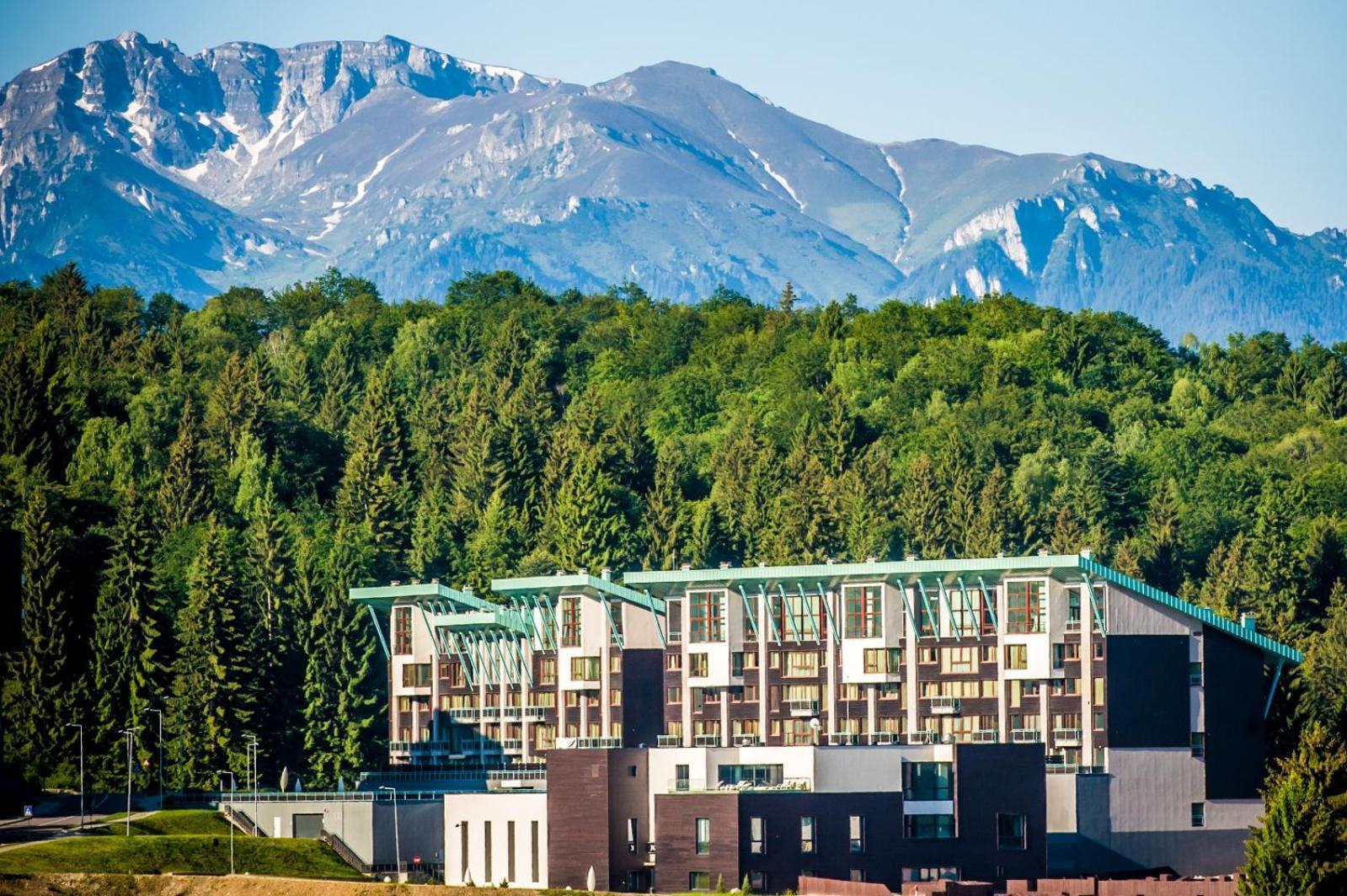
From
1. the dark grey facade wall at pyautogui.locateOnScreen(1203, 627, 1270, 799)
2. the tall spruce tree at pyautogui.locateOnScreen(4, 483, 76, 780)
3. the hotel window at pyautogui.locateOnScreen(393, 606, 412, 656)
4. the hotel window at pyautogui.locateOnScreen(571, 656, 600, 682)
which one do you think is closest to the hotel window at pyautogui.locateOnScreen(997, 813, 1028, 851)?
the dark grey facade wall at pyautogui.locateOnScreen(1203, 627, 1270, 799)

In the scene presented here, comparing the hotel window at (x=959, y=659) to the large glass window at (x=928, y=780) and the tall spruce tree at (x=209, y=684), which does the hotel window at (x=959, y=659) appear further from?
the tall spruce tree at (x=209, y=684)

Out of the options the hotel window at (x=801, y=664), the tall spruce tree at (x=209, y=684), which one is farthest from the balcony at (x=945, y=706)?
the tall spruce tree at (x=209, y=684)

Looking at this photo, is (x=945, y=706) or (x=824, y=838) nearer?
(x=824, y=838)

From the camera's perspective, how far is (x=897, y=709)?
151 meters

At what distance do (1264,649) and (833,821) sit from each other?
1352 inches

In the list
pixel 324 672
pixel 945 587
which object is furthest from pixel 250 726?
pixel 945 587

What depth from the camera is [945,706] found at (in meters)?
149

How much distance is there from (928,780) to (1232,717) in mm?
24289

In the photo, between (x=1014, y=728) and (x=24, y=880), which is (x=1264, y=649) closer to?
(x=1014, y=728)

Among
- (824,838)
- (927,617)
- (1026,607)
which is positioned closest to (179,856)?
(824,838)

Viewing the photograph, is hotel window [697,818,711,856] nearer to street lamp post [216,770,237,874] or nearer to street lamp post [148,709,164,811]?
street lamp post [216,770,237,874]

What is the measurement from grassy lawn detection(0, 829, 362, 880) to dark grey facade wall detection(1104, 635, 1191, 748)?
133 feet

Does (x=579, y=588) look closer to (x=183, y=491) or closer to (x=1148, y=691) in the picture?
(x=1148, y=691)

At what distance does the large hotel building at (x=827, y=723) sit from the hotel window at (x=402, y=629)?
0.12 meters
